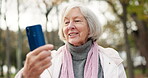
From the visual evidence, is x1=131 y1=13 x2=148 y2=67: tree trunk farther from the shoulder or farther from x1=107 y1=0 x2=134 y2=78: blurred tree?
the shoulder

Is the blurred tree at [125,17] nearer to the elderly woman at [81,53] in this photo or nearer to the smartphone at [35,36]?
the elderly woman at [81,53]

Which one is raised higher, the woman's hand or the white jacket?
the woman's hand

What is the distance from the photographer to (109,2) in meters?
14.0

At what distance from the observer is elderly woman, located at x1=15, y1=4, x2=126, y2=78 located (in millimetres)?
2529

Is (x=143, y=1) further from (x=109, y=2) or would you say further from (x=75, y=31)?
(x=75, y=31)

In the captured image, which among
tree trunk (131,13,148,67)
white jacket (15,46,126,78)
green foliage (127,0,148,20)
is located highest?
green foliage (127,0,148,20)

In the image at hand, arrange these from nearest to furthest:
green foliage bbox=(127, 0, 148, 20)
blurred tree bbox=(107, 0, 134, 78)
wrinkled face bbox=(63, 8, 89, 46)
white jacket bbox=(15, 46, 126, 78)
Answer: white jacket bbox=(15, 46, 126, 78) < wrinkled face bbox=(63, 8, 89, 46) < green foliage bbox=(127, 0, 148, 20) < blurred tree bbox=(107, 0, 134, 78)

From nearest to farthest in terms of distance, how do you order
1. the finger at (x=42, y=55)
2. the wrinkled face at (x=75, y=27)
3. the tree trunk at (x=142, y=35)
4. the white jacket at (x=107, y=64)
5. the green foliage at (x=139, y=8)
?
the finger at (x=42, y=55)
the white jacket at (x=107, y=64)
the wrinkled face at (x=75, y=27)
the green foliage at (x=139, y=8)
the tree trunk at (x=142, y=35)

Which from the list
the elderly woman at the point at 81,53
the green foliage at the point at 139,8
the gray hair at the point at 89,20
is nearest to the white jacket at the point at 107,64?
the elderly woman at the point at 81,53

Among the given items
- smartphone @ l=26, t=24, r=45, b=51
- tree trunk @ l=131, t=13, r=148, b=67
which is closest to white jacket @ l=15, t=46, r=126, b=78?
smartphone @ l=26, t=24, r=45, b=51

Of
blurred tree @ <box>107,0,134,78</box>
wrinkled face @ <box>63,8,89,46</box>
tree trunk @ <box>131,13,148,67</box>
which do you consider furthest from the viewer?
tree trunk @ <box>131,13,148,67</box>

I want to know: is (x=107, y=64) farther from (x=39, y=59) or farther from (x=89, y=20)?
(x=39, y=59)

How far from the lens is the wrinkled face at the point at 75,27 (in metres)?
2.61

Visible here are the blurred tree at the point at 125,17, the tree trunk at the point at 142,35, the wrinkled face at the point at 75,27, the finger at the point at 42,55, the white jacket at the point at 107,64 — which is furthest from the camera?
the tree trunk at the point at 142,35
